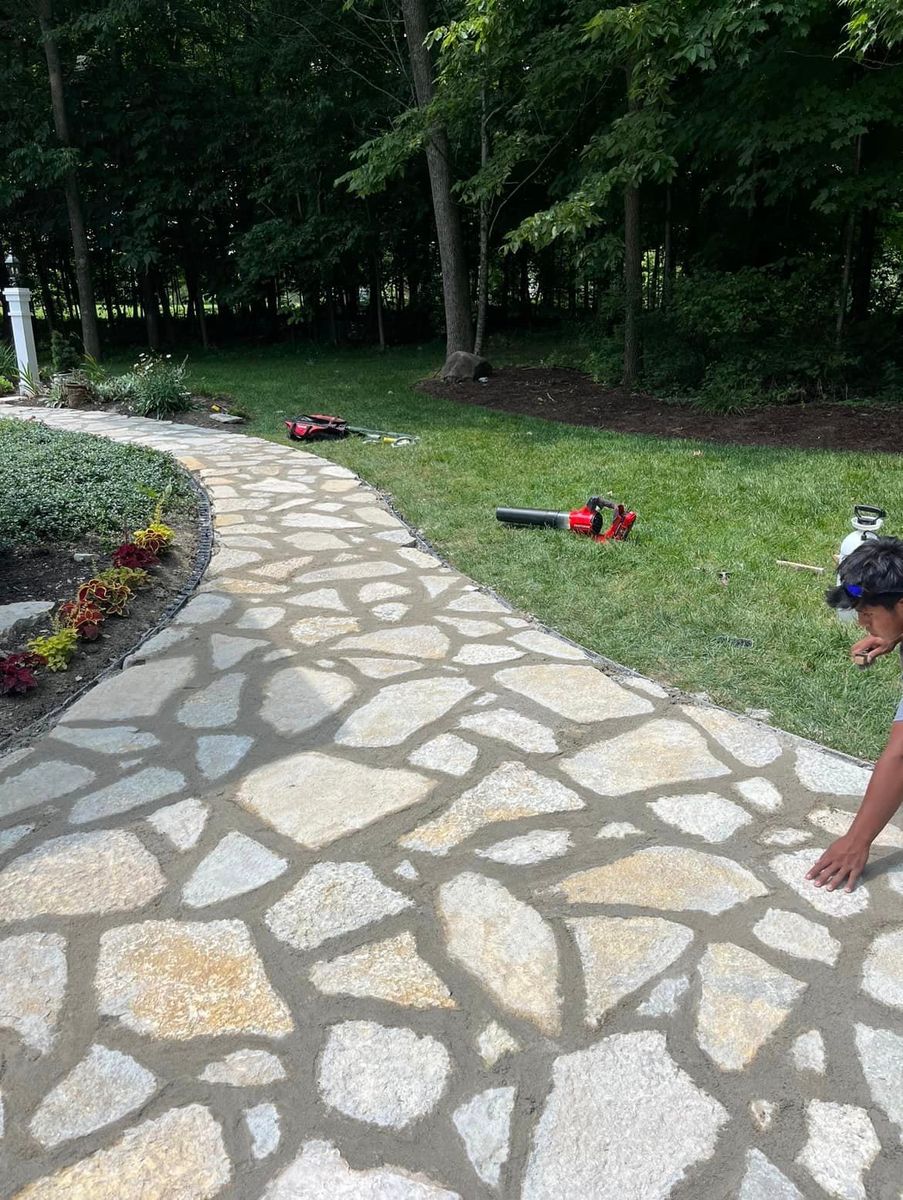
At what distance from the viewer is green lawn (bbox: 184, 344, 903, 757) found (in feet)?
10.5

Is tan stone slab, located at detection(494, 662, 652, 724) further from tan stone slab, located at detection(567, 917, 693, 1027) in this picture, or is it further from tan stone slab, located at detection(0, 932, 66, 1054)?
tan stone slab, located at detection(0, 932, 66, 1054)

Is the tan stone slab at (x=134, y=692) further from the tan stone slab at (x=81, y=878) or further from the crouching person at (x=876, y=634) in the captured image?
the crouching person at (x=876, y=634)

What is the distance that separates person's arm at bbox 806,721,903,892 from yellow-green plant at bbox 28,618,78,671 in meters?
2.82

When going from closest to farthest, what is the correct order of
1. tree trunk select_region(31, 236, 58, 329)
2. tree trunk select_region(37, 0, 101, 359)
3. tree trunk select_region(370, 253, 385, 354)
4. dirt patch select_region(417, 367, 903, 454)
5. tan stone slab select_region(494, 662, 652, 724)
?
1. tan stone slab select_region(494, 662, 652, 724)
2. dirt patch select_region(417, 367, 903, 454)
3. tree trunk select_region(37, 0, 101, 359)
4. tree trunk select_region(370, 253, 385, 354)
5. tree trunk select_region(31, 236, 58, 329)

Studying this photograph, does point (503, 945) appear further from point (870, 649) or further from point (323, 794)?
point (870, 649)

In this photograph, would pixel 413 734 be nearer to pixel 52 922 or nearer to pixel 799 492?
pixel 52 922

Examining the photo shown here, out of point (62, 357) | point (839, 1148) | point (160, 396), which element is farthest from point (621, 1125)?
point (62, 357)

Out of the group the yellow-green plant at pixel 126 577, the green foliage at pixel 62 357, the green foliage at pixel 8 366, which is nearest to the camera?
the yellow-green plant at pixel 126 577

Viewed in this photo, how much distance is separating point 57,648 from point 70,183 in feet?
48.6

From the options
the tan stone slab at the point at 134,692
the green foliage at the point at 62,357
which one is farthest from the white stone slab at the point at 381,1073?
the green foliage at the point at 62,357

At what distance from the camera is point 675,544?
4.72m

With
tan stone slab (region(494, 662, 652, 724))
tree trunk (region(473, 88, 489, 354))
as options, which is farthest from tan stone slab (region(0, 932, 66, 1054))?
tree trunk (region(473, 88, 489, 354))

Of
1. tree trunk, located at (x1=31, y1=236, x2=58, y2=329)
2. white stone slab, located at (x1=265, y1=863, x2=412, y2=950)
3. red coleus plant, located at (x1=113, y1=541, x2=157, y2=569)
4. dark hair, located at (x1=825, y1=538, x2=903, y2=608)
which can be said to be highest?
tree trunk, located at (x1=31, y1=236, x2=58, y2=329)

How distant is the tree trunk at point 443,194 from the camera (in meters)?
11.1
